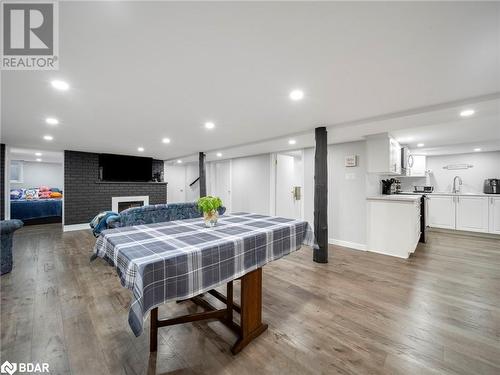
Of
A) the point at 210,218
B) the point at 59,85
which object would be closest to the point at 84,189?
the point at 59,85

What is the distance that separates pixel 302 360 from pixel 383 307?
1.12 m

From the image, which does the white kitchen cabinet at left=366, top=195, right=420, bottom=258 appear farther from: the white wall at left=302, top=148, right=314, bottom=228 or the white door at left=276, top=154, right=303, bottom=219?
the white door at left=276, top=154, right=303, bottom=219

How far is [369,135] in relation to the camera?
11.6 ft

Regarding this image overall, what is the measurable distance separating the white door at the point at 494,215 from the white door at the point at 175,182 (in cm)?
901

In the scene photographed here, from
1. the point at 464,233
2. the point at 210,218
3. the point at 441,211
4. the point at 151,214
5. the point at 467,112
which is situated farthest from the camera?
the point at 441,211

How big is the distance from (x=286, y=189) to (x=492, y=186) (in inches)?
186

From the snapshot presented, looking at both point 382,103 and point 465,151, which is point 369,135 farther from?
point 465,151

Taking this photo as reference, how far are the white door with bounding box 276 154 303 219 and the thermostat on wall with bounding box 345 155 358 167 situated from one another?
1563 millimetres

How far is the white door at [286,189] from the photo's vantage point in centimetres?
548

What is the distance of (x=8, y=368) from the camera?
1330mm

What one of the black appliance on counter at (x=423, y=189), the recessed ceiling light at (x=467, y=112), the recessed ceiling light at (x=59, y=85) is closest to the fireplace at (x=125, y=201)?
the recessed ceiling light at (x=59, y=85)

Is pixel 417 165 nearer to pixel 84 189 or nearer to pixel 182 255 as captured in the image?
pixel 182 255

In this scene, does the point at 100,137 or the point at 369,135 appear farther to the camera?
the point at 100,137

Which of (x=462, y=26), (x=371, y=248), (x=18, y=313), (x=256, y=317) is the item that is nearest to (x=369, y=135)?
(x=371, y=248)
